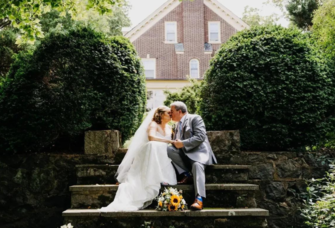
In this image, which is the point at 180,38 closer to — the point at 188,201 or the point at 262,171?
the point at 262,171

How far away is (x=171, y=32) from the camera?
2345 cm

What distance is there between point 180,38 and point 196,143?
18930 mm

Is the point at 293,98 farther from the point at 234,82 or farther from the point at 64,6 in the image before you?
the point at 64,6

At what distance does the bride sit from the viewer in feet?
16.0

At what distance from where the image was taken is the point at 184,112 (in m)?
5.96

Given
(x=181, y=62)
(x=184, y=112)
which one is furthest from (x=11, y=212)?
(x=181, y=62)

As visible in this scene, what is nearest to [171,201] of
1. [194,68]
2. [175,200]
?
[175,200]

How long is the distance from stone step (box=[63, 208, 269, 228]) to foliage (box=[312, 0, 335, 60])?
146 inches

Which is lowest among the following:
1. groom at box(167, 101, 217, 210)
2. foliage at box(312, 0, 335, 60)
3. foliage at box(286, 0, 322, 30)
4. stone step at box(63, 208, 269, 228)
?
stone step at box(63, 208, 269, 228)

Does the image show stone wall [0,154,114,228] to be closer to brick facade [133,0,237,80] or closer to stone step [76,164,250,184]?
stone step [76,164,250,184]

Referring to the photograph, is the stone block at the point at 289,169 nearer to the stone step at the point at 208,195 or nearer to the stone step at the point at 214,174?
the stone step at the point at 214,174

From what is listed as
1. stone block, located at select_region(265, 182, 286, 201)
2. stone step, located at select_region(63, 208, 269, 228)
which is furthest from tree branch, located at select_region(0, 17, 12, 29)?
stone block, located at select_region(265, 182, 286, 201)

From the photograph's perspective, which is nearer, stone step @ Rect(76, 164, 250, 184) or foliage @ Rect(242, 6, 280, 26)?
stone step @ Rect(76, 164, 250, 184)

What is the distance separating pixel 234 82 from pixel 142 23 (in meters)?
17.8
